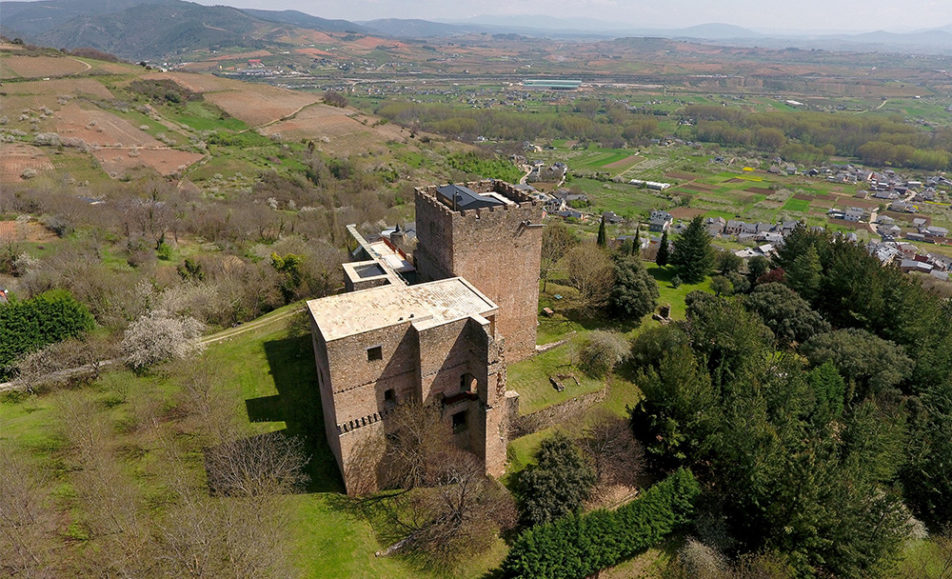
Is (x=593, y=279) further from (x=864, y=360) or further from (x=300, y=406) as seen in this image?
(x=300, y=406)

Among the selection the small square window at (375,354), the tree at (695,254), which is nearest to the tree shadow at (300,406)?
the small square window at (375,354)

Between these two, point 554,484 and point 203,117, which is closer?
point 554,484

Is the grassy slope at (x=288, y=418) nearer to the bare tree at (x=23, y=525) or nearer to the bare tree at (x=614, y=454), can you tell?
the bare tree at (x=23, y=525)

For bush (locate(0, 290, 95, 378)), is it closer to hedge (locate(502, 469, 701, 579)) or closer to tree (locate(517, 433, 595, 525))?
tree (locate(517, 433, 595, 525))

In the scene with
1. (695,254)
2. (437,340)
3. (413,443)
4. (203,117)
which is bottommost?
(413,443)

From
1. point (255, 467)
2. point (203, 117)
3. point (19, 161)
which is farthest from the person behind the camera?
point (203, 117)

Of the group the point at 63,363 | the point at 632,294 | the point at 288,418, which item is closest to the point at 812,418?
the point at 632,294
